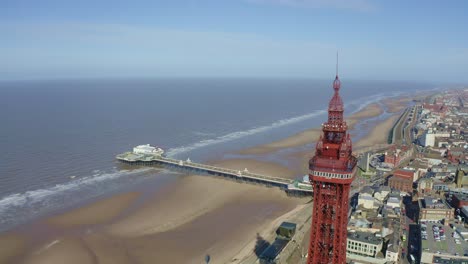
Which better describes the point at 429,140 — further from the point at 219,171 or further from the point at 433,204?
the point at 219,171

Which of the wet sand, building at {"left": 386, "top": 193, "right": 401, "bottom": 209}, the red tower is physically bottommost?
the wet sand

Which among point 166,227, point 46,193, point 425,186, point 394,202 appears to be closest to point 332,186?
point 166,227

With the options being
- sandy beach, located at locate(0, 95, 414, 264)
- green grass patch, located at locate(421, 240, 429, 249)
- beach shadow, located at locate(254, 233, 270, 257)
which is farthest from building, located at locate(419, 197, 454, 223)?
beach shadow, located at locate(254, 233, 270, 257)

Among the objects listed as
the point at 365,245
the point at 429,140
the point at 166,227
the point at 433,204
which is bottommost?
the point at 166,227

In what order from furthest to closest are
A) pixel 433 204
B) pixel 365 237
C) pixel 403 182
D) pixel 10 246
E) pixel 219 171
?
pixel 219 171 < pixel 403 182 < pixel 433 204 < pixel 10 246 < pixel 365 237

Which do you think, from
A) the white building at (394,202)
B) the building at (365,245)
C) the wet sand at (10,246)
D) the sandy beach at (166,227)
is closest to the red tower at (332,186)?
the building at (365,245)

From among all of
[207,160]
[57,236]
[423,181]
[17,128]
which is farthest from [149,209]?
[17,128]

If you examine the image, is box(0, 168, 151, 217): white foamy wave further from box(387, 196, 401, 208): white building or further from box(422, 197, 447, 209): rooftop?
box(422, 197, 447, 209): rooftop

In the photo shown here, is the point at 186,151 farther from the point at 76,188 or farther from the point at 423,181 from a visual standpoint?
the point at 423,181
